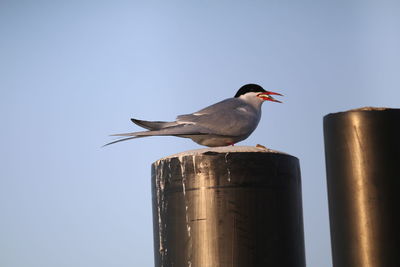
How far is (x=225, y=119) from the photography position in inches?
185

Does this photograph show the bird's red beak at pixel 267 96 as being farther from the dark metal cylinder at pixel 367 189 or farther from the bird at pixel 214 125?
the dark metal cylinder at pixel 367 189

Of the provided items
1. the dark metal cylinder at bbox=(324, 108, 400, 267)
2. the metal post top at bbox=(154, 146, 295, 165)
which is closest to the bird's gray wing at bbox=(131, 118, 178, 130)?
the metal post top at bbox=(154, 146, 295, 165)

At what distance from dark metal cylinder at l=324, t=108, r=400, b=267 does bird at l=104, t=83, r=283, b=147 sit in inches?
60.9

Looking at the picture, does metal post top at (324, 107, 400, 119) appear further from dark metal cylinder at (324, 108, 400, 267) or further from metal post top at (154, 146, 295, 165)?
metal post top at (154, 146, 295, 165)

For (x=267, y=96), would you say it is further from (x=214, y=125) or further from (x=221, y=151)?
(x=221, y=151)

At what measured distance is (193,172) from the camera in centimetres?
272

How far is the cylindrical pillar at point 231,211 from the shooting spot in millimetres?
2584

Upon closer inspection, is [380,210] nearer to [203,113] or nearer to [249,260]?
[249,260]

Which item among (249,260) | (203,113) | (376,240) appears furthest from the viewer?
(203,113)

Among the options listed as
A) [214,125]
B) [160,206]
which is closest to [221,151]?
[160,206]

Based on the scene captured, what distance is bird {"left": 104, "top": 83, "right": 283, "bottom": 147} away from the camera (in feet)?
14.3

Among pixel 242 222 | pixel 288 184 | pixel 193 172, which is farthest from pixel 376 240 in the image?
pixel 193 172

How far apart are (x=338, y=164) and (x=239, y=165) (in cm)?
84

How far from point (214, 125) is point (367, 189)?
5.91 ft
